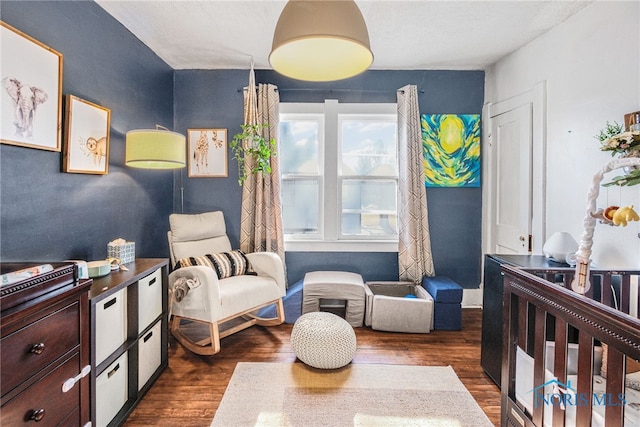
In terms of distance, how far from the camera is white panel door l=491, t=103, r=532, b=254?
264 cm

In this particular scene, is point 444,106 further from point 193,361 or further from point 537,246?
point 193,361

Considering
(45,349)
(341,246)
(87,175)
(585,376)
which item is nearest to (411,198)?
(341,246)

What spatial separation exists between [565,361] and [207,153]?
3166 mm

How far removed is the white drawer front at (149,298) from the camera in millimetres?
1842

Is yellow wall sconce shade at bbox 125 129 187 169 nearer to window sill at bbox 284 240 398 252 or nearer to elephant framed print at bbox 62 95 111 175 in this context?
elephant framed print at bbox 62 95 111 175

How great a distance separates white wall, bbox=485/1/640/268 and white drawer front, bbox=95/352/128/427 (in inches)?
113

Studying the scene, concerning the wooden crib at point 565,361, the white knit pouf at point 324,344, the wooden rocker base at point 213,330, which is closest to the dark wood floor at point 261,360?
the wooden rocker base at point 213,330

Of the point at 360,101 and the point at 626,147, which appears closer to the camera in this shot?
the point at 626,147

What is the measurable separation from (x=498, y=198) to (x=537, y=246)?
0.68 metres

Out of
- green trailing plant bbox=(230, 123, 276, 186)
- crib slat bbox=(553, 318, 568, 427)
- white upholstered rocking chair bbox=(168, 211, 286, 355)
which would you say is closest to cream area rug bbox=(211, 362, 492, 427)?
white upholstered rocking chair bbox=(168, 211, 286, 355)

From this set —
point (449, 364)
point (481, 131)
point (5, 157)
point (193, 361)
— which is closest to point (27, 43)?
point (5, 157)

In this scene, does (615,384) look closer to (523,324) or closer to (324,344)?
(523,324)

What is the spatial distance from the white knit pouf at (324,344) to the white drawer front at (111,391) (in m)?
1.01

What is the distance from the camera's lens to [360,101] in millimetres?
3268
